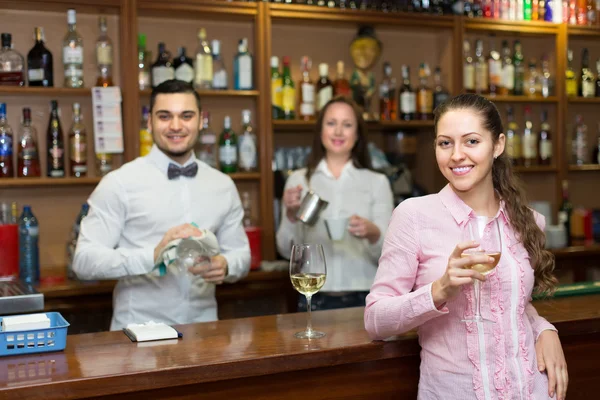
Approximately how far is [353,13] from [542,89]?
1407 mm

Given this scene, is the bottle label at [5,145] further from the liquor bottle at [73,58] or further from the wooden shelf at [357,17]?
the wooden shelf at [357,17]

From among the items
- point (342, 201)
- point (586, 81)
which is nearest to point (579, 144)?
point (586, 81)

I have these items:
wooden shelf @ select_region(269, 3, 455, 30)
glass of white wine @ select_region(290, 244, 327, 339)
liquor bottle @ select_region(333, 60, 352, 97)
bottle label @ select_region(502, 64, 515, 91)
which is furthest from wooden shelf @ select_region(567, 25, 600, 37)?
glass of white wine @ select_region(290, 244, 327, 339)

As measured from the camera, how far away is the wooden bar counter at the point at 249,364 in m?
1.54

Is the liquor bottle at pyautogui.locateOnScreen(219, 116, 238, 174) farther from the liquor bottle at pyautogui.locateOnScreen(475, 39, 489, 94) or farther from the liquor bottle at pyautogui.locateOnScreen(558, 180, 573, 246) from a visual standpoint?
the liquor bottle at pyautogui.locateOnScreen(558, 180, 573, 246)

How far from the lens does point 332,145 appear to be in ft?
9.86

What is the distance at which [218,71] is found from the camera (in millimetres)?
3840

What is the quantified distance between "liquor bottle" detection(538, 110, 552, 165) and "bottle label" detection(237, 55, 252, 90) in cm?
193

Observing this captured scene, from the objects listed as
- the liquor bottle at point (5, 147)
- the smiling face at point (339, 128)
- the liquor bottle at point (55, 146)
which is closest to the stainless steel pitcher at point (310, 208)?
the smiling face at point (339, 128)

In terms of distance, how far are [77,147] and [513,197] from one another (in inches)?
92.6

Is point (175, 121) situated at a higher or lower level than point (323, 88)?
lower

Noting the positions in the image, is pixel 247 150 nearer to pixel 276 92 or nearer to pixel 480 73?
pixel 276 92

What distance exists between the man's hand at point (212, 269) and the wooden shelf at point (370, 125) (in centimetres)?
157

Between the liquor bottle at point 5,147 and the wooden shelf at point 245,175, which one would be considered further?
the wooden shelf at point 245,175
